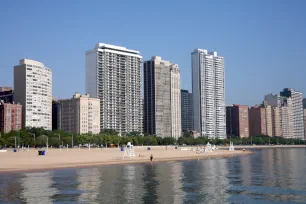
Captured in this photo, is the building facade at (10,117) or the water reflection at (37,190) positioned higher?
the building facade at (10,117)

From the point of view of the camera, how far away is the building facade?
615 ft

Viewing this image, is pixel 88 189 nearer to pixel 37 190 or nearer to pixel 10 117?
pixel 37 190

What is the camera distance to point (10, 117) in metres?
188

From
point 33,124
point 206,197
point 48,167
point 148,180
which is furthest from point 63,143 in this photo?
point 206,197

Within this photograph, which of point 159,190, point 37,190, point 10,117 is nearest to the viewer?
point 159,190

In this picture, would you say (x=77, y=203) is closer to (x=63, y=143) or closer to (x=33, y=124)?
(x=63, y=143)

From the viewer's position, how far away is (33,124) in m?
197

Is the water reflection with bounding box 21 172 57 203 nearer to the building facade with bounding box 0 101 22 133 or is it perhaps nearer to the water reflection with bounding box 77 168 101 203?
the water reflection with bounding box 77 168 101 203

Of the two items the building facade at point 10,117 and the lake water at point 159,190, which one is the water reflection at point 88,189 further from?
the building facade at point 10,117

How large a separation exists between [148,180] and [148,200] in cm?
1470

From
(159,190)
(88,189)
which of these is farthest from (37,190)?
(159,190)

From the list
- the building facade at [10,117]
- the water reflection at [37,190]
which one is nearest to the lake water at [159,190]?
the water reflection at [37,190]

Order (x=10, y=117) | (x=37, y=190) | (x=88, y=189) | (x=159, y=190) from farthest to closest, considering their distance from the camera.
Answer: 1. (x=10, y=117)
2. (x=88, y=189)
3. (x=37, y=190)
4. (x=159, y=190)

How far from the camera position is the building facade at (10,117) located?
187 m
